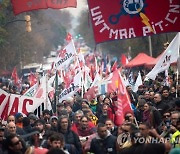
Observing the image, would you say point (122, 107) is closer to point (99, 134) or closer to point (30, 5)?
point (99, 134)

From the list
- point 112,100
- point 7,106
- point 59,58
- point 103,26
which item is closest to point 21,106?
point 7,106

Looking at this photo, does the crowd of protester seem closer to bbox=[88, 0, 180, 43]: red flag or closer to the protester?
the protester

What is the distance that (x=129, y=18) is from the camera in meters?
12.9

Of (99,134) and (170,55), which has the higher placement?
(170,55)

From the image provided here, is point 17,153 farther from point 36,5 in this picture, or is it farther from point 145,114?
point 36,5

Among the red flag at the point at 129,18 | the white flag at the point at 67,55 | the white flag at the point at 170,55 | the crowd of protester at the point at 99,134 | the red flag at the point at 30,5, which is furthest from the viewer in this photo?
the white flag at the point at 67,55

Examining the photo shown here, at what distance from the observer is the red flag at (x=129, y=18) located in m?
12.7

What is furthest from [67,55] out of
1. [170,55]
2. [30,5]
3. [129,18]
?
[129,18]

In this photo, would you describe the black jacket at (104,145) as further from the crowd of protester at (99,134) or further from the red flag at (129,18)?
the red flag at (129,18)

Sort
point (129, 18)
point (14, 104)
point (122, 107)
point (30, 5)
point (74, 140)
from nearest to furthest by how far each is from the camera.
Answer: point (74, 140), point (122, 107), point (129, 18), point (14, 104), point (30, 5)

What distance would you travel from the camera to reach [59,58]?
23531 millimetres

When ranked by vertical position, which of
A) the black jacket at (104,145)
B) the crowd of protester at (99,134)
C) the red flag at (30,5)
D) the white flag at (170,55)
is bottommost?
the black jacket at (104,145)

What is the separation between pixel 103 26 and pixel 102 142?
312 cm

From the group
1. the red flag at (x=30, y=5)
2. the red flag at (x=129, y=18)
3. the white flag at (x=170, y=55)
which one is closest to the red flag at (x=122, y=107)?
the red flag at (x=129, y=18)
